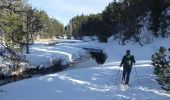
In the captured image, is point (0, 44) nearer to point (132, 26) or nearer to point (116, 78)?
point (116, 78)

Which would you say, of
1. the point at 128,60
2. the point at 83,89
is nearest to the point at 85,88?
the point at 83,89

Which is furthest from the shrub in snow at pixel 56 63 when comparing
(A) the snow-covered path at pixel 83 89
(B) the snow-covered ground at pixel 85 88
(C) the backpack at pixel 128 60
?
(C) the backpack at pixel 128 60

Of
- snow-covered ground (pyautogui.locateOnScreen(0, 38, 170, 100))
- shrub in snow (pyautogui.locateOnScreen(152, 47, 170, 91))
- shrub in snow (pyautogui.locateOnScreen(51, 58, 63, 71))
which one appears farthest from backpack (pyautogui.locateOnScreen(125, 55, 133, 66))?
shrub in snow (pyautogui.locateOnScreen(51, 58, 63, 71))

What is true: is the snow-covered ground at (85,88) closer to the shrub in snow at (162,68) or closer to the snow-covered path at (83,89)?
the snow-covered path at (83,89)

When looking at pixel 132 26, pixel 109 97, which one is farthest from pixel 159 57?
pixel 132 26

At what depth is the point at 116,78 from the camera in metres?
22.3

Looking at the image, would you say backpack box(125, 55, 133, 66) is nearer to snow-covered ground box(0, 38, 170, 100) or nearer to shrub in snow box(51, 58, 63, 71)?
snow-covered ground box(0, 38, 170, 100)

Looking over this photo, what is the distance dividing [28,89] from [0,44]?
116 inches

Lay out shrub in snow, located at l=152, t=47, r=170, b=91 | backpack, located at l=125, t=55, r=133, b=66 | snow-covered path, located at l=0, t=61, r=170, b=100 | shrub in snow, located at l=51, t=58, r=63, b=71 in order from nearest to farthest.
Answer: shrub in snow, located at l=152, t=47, r=170, b=91, snow-covered path, located at l=0, t=61, r=170, b=100, backpack, located at l=125, t=55, r=133, b=66, shrub in snow, located at l=51, t=58, r=63, b=71

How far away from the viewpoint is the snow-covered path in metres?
17.4

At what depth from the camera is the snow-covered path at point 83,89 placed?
17359 mm

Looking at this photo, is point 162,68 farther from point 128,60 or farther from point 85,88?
point 85,88

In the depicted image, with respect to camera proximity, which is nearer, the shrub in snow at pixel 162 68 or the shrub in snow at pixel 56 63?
the shrub in snow at pixel 162 68

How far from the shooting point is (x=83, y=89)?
19.1 meters
